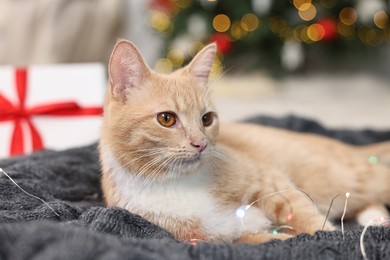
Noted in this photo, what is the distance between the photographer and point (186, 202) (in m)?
1.11

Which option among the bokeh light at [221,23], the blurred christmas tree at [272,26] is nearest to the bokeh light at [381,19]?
the blurred christmas tree at [272,26]

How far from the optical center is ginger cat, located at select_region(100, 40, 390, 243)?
1080 millimetres

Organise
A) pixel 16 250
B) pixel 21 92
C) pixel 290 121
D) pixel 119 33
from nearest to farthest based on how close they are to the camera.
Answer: pixel 16 250
pixel 21 92
pixel 290 121
pixel 119 33

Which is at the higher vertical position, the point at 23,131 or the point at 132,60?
the point at 132,60

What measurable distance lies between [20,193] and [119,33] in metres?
2.49

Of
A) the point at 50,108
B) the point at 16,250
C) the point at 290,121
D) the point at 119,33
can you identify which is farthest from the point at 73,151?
the point at 119,33

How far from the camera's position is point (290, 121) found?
2.06 metres

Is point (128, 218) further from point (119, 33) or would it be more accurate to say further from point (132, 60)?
point (119, 33)

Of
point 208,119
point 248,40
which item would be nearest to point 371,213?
point 208,119

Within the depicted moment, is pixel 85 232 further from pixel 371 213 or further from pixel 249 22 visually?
pixel 249 22

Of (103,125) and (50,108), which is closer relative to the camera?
(103,125)

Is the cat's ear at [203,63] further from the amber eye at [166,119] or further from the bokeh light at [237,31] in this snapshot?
the bokeh light at [237,31]

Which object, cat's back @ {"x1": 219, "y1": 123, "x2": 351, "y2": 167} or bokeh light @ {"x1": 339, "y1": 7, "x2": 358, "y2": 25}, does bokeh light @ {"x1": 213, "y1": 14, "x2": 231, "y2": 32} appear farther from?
cat's back @ {"x1": 219, "y1": 123, "x2": 351, "y2": 167}

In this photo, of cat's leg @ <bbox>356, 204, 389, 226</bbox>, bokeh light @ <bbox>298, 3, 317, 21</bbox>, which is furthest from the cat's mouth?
bokeh light @ <bbox>298, 3, 317, 21</bbox>
